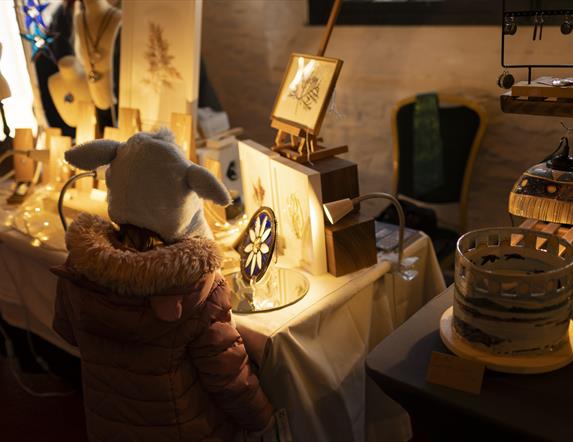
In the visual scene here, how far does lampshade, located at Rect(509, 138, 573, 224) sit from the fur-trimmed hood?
68 centimetres

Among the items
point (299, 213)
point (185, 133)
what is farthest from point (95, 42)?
point (299, 213)

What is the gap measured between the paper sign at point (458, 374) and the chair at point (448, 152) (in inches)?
60.7

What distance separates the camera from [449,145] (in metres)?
2.87

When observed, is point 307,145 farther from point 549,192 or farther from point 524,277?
point 524,277

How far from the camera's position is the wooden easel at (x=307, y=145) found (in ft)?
6.15

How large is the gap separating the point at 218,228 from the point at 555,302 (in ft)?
3.87

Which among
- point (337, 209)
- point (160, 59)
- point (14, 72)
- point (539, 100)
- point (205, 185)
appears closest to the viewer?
point (539, 100)

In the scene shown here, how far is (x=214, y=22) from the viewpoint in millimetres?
3625

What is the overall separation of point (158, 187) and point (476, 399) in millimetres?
809

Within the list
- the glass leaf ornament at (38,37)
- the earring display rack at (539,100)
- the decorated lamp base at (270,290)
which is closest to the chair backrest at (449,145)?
the decorated lamp base at (270,290)

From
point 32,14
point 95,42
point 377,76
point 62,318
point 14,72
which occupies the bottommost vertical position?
point 62,318

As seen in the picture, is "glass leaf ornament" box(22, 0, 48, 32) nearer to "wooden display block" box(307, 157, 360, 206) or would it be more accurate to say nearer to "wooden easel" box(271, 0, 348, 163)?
"wooden easel" box(271, 0, 348, 163)

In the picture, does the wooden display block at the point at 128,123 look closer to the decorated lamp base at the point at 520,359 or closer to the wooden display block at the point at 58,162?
the wooden display block at the point at 58,162

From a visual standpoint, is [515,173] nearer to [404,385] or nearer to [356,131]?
[356,131]
